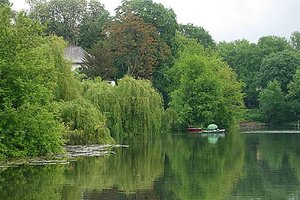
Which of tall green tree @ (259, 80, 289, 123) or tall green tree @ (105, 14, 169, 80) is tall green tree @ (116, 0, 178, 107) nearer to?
tall green tree @ (105, 14, 169, 80)

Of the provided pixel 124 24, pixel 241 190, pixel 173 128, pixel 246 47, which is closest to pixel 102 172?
pixel 241 190

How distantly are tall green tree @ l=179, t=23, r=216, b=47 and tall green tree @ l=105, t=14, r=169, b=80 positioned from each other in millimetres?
22417

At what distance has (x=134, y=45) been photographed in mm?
64188

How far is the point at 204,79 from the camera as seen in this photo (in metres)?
62.7

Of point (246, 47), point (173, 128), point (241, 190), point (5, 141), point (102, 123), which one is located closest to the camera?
point (241, 190)

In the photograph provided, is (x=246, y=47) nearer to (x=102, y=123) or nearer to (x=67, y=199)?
(x=102, y=123)

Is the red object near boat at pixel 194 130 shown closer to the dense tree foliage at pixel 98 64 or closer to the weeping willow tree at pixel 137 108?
the weeping willow tree at pixel 137 108

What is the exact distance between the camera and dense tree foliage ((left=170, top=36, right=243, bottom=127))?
61.9m

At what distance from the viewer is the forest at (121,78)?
90.0ft

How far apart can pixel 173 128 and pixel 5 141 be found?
117ft

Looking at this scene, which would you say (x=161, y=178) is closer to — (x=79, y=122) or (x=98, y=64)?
(x=79, y=122)

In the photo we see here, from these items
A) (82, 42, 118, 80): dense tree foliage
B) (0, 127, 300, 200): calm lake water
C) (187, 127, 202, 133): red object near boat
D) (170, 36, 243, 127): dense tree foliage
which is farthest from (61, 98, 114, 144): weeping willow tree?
Result: (170, 36, 243, 127): dense tree foliage

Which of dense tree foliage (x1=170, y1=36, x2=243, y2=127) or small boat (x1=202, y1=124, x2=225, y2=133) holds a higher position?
dense tree foliage (x1=170, y1=36, x2=243, y2=127)

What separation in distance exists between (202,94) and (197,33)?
27490 mm
